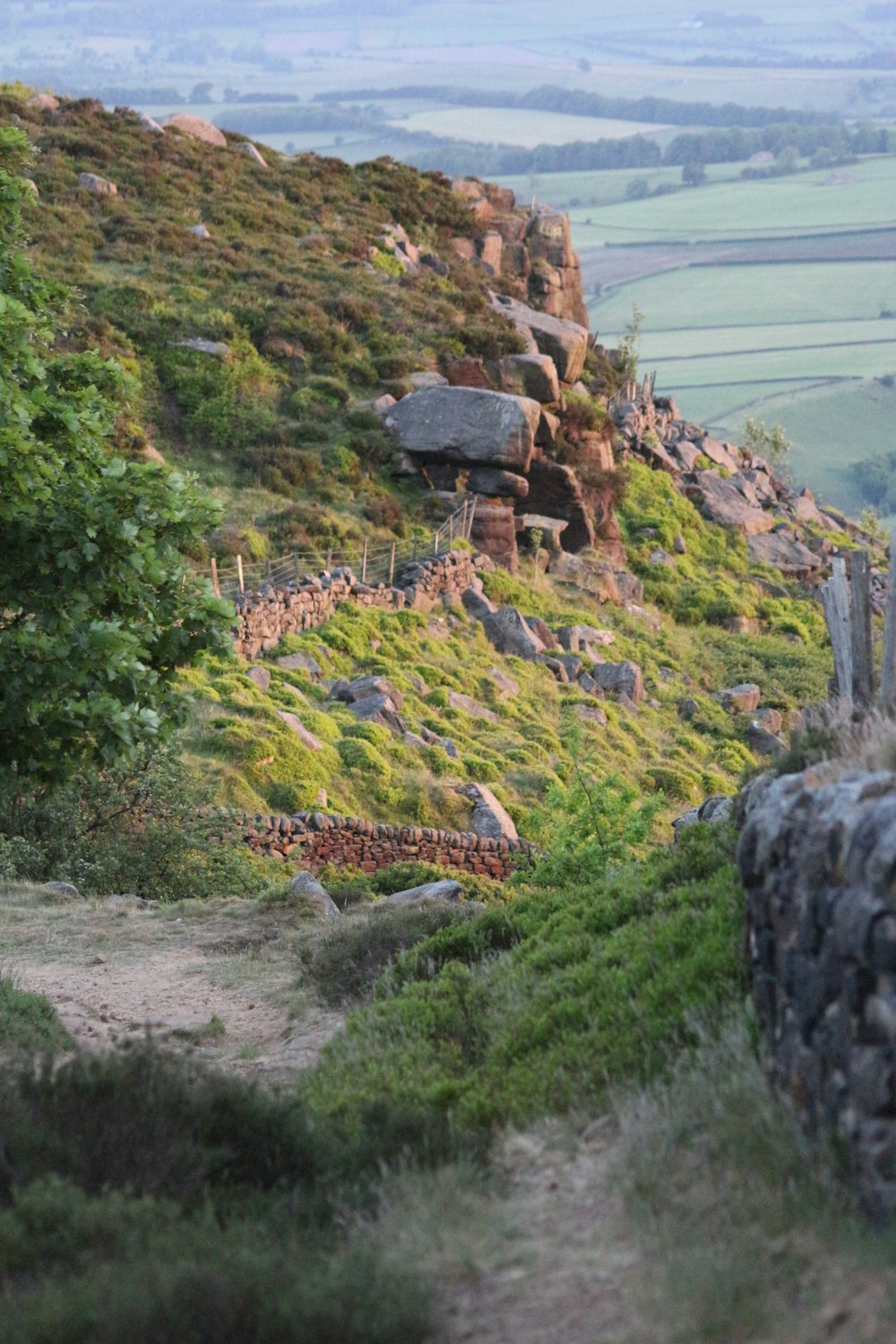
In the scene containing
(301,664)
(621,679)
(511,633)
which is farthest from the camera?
(511,633)

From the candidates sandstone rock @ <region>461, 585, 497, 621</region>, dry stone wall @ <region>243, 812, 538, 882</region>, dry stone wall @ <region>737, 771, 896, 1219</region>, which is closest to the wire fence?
sandstone rock @ <region>461, 585, 497, 621</region>

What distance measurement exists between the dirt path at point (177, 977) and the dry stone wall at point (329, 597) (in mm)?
8546

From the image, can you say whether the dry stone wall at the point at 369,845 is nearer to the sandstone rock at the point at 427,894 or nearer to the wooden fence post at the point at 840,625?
the sandstone rock at the point at 427,894

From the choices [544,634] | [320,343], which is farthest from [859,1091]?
[320,343]

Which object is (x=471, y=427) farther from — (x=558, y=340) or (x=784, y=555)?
(x=784, y=555)

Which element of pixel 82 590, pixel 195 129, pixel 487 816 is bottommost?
pixel 487 816

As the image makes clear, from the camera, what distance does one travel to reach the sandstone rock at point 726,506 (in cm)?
4631

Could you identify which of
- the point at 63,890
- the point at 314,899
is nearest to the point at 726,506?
the point at 314,899

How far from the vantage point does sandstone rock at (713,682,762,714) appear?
3228cm

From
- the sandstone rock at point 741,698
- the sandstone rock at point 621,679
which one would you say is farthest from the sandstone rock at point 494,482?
the sandstone rock at point 741,698

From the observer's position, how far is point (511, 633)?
30719 mm

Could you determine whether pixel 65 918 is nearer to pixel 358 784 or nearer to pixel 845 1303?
pixel 358 784

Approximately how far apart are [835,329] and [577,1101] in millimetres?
174392

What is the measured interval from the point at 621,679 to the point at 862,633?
21613 millimetres
